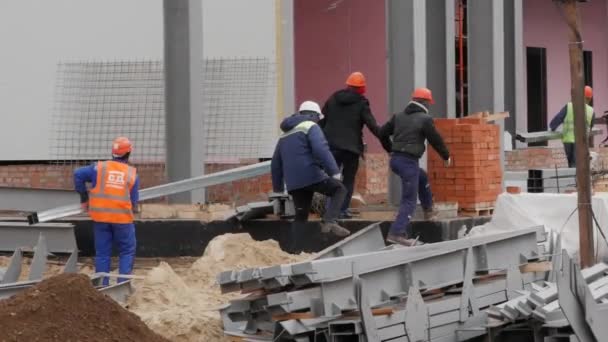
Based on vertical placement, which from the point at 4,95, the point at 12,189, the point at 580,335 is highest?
the point at 4,95

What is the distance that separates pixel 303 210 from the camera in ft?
47.0

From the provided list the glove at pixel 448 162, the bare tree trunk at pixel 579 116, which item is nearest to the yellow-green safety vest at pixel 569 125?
the glove at pixel 448 162

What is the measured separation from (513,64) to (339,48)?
3.30 metres

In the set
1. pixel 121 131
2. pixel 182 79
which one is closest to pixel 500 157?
pixel 182 79

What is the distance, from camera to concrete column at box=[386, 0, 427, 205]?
51.3 ft

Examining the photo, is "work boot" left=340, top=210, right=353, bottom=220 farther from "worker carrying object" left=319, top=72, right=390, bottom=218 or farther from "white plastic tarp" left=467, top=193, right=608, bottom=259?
"white plastic tarp" left=467, top=193, right=608, bottom=259

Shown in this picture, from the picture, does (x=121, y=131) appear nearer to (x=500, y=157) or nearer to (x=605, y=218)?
(x=500, y=157)

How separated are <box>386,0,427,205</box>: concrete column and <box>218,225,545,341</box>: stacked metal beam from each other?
4.59 m

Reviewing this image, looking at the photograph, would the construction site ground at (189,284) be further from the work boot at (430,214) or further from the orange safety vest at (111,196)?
the work boot at (430,214)

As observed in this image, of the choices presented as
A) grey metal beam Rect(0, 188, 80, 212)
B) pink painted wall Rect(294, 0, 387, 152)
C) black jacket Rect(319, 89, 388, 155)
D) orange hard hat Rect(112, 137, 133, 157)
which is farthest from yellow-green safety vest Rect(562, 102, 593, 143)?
orange hard hat Rect(112, 137, 133, 157)

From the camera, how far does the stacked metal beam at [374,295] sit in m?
9.37

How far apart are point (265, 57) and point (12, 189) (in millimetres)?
4522

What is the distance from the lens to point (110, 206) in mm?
12531

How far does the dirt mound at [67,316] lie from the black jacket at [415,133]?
5.36m
